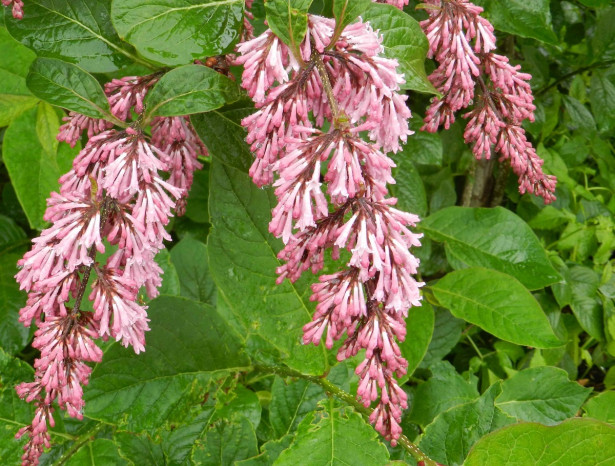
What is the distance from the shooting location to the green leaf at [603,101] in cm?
238

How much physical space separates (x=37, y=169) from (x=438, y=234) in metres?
1.39

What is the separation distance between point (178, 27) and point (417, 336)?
1.14m

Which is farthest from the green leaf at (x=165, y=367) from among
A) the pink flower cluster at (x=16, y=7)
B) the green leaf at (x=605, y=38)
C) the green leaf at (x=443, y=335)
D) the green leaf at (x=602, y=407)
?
the green leaf at (x=605, y=38)

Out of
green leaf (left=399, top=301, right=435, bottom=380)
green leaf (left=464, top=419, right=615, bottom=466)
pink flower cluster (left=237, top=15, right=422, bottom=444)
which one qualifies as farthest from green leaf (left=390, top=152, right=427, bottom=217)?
green leaf (left=464, top=419, right=615, bottom=466)

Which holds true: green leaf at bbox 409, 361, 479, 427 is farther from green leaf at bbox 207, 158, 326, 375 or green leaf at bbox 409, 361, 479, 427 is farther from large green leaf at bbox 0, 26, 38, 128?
large green leaf at bbox 0, 26, 38, 128

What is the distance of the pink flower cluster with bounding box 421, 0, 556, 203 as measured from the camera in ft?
4.33

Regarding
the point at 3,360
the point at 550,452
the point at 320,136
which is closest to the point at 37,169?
the point at 3,360

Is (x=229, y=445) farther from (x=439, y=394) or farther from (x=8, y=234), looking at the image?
(x=8, y=234)

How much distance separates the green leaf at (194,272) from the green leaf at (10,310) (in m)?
0.59

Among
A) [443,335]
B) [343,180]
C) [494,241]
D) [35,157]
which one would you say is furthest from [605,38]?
[35,157]

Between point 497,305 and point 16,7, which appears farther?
point 497,305

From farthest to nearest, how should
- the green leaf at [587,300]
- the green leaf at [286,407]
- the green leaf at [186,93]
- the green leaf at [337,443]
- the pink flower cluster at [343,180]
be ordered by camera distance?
the green leaf at [587,300] < the green leaf at [286,407] < the green leaf at [337,443] < the green leaf at [186,93] < the pink flower cluster at [343,180]

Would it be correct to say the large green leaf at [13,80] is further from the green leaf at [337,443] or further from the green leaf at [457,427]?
the green leaf at [457,427]

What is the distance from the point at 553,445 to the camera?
1.16 meters
